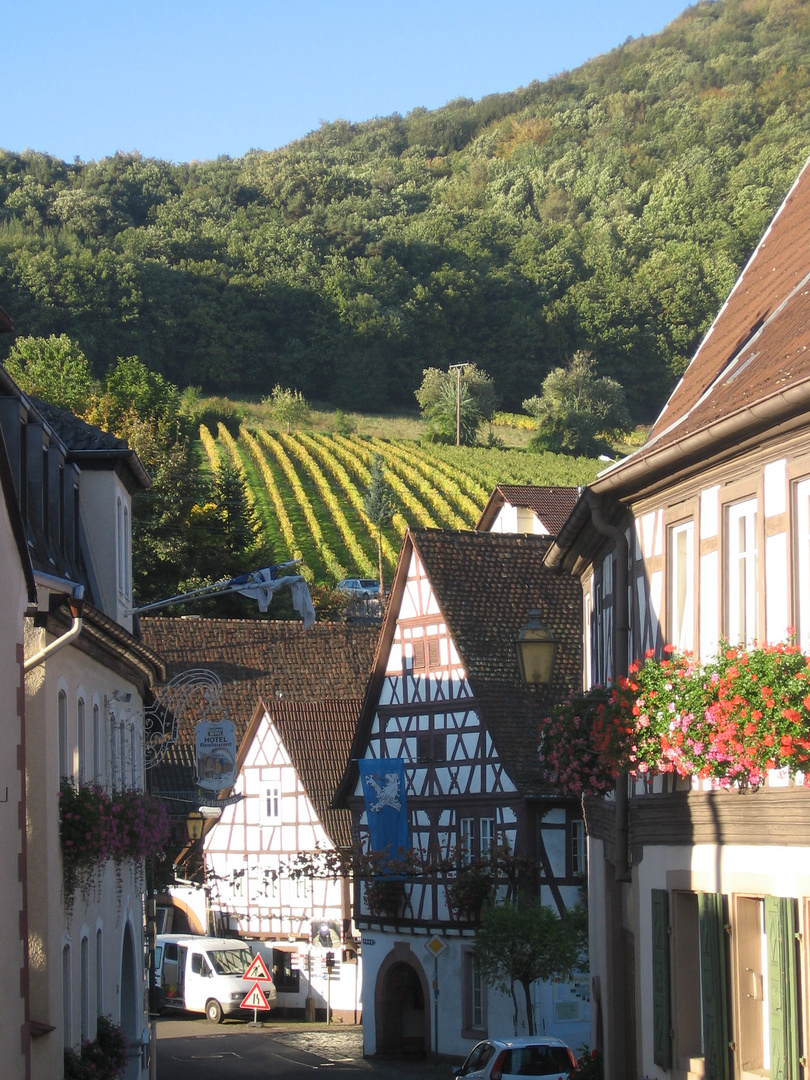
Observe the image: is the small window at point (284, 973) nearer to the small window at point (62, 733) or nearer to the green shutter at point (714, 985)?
the small window at point (62, 733)

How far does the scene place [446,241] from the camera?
154375 millimetres

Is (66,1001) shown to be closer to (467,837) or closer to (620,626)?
(620,626)

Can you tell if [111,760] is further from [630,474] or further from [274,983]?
[274,983]

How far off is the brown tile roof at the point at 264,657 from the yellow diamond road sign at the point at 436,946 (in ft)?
40.4

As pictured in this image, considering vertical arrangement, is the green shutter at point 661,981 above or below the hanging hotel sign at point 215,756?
below

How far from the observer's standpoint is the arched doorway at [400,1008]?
3124 centimetres

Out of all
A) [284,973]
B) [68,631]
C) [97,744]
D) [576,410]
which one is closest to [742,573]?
[68,631]

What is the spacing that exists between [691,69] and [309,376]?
65.0 m

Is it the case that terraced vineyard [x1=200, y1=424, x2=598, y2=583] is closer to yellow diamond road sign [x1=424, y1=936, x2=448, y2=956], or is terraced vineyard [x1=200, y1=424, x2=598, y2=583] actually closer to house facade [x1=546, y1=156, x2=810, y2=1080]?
yellow diamond road sign [x1=424, y1=936, x2=448, y2=956]

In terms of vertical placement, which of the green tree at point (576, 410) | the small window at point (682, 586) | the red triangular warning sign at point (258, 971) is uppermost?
the green tree at point (576, 410)

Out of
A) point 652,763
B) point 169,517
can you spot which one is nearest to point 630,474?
point 652,763

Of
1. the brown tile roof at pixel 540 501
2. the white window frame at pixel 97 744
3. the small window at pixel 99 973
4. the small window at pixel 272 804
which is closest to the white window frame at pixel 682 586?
the white window frame at pixel 97 744

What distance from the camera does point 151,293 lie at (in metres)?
133

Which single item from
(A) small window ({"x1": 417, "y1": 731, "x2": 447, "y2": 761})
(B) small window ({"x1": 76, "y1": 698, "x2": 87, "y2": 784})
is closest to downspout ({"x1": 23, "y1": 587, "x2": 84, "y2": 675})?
(B) small window ({"x1": 76, "y1": 698, "x2": 87, "y2": 784})
